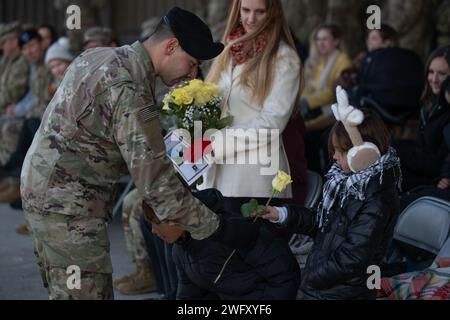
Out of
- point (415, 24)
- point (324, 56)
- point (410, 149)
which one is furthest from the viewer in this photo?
point (415, 24)

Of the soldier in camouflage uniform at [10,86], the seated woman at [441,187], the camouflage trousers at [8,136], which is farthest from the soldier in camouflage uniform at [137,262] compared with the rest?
the camouflage trousers at [8,136]

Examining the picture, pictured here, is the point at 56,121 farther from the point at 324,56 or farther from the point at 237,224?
the point at 324,56

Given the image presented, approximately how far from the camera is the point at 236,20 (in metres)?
4.97

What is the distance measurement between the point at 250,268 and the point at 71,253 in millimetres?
968

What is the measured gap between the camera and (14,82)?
9648 millimetres

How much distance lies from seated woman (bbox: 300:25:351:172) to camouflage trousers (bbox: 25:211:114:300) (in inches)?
140

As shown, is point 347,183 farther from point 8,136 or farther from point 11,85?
point 11,85

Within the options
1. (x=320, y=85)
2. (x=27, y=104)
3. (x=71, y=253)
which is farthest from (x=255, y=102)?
(x=27, y=104)

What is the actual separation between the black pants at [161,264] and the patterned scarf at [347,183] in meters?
1.05

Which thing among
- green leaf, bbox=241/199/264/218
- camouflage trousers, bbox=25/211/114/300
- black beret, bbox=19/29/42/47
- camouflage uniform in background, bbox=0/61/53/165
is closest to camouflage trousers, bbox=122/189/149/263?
green leaf, bbox=241/199/264/218

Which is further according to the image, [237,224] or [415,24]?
[415,24]

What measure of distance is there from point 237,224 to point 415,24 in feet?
21.4
